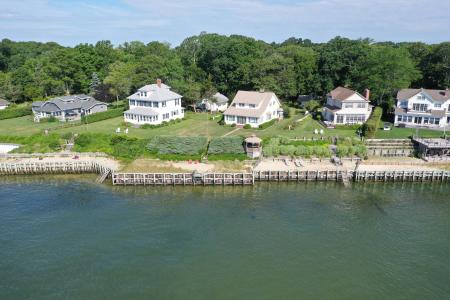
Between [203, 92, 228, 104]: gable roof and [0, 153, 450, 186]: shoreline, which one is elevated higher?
[203, 92, 228, 104]: gable roof

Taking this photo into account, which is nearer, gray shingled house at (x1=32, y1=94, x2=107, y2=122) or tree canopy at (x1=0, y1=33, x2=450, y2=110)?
tree canopy at (x1=0, y1=33, x2=450, y2=110)

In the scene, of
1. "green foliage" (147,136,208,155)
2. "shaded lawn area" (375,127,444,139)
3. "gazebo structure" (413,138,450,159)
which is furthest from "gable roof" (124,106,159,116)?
"gazebo structure" (413,138,450,159)

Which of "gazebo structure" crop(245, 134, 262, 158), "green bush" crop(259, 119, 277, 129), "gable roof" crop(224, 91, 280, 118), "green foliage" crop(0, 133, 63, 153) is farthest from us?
"gable roof" crop(224, 91, 280, 118)

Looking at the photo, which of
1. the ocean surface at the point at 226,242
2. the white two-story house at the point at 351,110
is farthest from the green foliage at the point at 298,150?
the white two-story house at the point at 351,110

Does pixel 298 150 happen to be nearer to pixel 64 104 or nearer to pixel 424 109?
pixel 424 109

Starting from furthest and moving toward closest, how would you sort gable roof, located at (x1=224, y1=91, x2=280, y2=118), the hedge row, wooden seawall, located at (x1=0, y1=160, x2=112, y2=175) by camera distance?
1. the hedge row
2. gable roof, located at (x1=224, y1=91, x2=280, y2=118)
3. wooden seawall, located at (x1=0, y1=160, x2=112, y2=175)

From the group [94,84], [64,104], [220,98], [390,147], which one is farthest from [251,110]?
[94,84]

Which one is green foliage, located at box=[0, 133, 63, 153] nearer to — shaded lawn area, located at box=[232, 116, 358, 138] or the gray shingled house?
the gray shingled house
